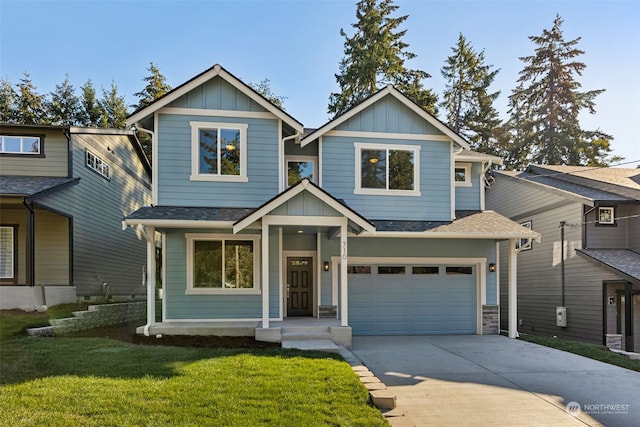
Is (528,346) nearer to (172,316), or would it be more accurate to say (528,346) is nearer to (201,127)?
(172,316)

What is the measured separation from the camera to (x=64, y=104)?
2786 cm

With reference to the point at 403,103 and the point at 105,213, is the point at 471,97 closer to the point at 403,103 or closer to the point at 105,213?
the point at 403,103

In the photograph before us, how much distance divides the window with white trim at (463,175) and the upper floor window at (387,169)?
5.31 ft

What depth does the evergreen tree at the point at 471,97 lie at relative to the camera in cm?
2942

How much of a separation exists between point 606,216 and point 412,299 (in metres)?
7.50

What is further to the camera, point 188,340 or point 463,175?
point 463,175

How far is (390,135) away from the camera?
11531mm

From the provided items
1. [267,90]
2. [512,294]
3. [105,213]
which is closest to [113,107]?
[267,90]

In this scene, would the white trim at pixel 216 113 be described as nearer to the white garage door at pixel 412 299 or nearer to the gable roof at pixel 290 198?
the gable roof at pixel 290 198

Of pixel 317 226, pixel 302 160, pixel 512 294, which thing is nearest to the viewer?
pixel 317 226

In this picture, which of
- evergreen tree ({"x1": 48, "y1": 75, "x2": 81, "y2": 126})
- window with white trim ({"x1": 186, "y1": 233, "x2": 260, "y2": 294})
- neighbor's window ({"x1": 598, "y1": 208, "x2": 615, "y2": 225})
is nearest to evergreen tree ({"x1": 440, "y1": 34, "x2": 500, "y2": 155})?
neighbor's window ({"x1": 598, "y1": 208, "x2": 615, "y2": 225})

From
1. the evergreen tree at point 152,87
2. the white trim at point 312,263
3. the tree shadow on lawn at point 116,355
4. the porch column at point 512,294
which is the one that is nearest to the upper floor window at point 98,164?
the tree shadow on lawn at point 116,355

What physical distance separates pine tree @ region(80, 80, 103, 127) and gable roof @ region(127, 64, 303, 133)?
2015 cm

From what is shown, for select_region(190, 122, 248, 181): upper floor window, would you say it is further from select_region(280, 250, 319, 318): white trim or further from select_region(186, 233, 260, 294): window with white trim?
select_region(280, 250, 319, 318): white trim
